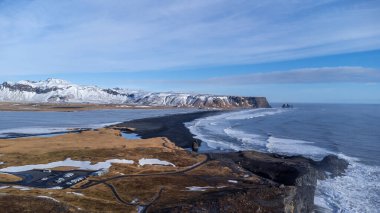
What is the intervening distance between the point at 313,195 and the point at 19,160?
125 ft

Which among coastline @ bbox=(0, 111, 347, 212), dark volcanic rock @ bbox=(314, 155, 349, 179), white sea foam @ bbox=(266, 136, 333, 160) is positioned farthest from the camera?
white sea foam @ bbox=(266, 136, 333, 160)

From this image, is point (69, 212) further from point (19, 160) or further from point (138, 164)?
point (19, 160)

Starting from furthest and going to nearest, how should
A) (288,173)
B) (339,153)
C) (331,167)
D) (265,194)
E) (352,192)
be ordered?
1. (339,153)
2. (331,167)
3. (288,173)
4. (352,192)
5. (265,194)

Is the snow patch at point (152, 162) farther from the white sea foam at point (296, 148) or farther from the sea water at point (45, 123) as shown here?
the sea water at point (45, 123)

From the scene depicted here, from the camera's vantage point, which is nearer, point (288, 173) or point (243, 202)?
point (243, 202)

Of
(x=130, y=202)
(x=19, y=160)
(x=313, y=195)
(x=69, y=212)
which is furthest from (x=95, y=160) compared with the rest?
(x=313, y=195)

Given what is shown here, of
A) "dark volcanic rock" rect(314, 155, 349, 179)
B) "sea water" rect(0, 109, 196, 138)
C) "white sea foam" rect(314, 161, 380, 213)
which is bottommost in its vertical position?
"white sea foam" rect(314, 161, 380, 213)

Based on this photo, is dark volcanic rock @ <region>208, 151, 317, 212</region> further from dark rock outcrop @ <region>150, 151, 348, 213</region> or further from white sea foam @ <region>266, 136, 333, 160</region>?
white sea foam @ <region>266, 136, 333, 160</region>

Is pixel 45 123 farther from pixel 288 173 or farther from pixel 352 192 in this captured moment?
pixel 352 192

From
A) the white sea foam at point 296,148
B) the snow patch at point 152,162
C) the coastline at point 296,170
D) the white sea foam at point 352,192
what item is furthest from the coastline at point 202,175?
the white sea foam at point 296,148

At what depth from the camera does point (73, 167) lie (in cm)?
4562

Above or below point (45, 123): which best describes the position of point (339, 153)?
below

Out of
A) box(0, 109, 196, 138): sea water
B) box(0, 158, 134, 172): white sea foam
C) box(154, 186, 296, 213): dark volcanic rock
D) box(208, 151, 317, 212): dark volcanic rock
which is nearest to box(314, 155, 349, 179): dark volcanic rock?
box(208, 151, 317, 212): dark volcanic rock

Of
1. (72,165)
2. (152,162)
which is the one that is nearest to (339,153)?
(152,162)
